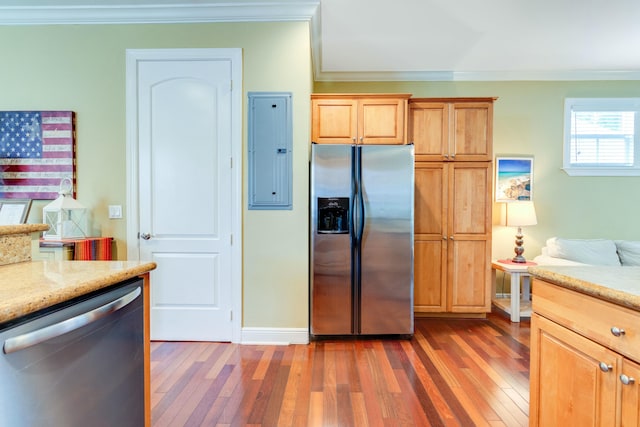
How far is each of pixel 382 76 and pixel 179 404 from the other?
3704 millimetres

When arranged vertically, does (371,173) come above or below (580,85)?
below

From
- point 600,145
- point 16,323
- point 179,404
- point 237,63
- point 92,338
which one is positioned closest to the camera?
point 16,323

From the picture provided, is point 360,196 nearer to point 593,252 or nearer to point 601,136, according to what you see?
point 593,252

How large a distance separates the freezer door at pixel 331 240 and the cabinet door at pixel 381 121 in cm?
51

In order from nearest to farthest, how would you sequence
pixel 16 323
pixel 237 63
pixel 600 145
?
pixel 16 323, pixel 237 63, pixel 600 145

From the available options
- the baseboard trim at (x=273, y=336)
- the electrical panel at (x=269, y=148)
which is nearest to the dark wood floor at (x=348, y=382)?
the baseboard trim at (x=273, y=336)

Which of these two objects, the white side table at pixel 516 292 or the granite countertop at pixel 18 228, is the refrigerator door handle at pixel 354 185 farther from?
the granite countertop at pixel 18 228

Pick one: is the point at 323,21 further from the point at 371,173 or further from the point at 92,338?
the point at 92,338

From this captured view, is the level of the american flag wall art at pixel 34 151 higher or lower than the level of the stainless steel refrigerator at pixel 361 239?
higher

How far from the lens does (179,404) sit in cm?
184

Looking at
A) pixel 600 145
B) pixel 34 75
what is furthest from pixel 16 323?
pixel 600 145

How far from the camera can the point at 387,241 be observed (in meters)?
2.68

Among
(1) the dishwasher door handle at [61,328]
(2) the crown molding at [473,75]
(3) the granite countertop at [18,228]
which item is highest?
(2) the crown molding at [473,75]

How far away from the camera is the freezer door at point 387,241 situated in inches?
104
